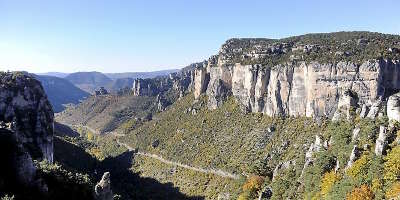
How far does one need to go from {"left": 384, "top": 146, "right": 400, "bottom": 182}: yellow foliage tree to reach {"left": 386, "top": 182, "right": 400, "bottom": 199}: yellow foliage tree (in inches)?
82.6

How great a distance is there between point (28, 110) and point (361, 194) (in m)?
67.6

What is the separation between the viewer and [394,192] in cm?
6738

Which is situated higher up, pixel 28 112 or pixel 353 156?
pixel 28 112

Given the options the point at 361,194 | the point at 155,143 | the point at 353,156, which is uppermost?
the point at 353,156

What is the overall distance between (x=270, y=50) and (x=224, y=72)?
64.0 ft

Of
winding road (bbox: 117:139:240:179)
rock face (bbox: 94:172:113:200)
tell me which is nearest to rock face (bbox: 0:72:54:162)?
rock face (bbox: 94:172:113:200)

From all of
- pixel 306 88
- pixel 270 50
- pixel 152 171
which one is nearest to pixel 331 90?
pixel 306 88

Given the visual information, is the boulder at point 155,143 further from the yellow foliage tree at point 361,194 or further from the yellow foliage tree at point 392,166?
the yellow foliage tree at point 361,194

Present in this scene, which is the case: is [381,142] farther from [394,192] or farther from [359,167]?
[394,192]

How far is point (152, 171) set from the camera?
161 m

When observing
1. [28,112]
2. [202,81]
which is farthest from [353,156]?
[202,81]

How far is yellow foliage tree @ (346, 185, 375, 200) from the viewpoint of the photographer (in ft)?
240

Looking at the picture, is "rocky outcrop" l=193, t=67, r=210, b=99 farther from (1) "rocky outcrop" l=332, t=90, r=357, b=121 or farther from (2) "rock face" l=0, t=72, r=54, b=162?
(2) "rock face" l=0, t=72, r=54, b=162

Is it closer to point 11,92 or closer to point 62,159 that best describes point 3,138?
point 11,92
